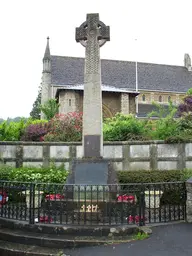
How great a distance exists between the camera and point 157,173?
11.0m

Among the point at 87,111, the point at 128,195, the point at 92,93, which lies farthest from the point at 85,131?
the point at 128,195

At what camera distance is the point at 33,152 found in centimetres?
1374

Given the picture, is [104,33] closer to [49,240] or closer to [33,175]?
[33,175]

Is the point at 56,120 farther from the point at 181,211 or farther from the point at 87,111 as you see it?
the point at 181,211

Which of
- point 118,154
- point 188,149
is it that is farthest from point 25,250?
point 188,149

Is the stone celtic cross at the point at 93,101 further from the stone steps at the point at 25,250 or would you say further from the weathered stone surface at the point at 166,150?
the weathered stone surface at the point at 166,150

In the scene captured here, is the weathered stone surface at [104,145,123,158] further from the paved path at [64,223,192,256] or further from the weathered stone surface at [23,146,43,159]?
the paved path at [64,223,192,256]

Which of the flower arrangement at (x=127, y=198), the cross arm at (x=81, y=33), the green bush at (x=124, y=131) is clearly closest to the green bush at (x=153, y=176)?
the flower arrangement at (x=127, y=198)

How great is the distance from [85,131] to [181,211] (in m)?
3.61

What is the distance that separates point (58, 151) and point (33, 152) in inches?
47.6

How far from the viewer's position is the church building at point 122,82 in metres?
31.3

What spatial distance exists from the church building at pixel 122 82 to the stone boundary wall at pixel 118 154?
16681 millimetres

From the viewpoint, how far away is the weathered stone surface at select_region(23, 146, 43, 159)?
1371cm

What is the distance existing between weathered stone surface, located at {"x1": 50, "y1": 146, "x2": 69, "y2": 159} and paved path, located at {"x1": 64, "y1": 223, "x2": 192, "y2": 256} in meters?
7.97
